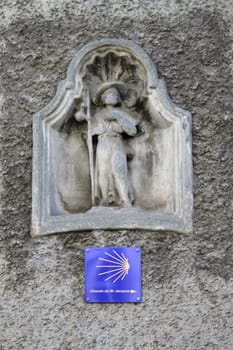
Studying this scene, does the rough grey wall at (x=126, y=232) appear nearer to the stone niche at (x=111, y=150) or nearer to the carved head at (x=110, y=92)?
the stone niche at (x=111, y=150)

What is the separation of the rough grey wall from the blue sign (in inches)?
1.4

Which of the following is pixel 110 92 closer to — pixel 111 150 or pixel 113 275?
pixel 111 150

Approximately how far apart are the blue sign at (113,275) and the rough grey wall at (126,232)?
0.12 feet

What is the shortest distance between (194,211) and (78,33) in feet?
3.87

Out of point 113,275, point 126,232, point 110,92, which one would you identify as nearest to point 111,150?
point 110,92

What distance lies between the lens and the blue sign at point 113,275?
14.4ft

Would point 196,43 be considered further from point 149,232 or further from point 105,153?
point 149,232

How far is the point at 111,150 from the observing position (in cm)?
464

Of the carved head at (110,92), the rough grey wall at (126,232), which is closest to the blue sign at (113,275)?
the rough grey wall at (126,232)

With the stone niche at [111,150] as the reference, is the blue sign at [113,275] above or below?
below

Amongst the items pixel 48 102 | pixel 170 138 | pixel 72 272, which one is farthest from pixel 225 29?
pixel 72 272

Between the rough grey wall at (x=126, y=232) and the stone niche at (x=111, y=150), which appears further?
the stone niche at (x=111, y=150)

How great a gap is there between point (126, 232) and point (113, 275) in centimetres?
23

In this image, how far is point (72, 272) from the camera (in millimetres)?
4426
